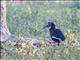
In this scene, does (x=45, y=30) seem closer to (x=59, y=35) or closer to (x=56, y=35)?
(x=56, y=35)

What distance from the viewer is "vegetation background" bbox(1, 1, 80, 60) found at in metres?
10.7

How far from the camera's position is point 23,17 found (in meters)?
18.4

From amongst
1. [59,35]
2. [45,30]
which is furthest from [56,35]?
[45,30]

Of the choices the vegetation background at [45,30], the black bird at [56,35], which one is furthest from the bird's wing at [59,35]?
the vegetation background at [45,30]

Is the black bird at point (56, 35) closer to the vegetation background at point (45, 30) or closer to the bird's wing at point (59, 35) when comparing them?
the bird's wing at point (59, 35)

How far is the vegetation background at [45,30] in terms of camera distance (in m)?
10.7

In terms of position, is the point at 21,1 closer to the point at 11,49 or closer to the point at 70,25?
the point at 70,25

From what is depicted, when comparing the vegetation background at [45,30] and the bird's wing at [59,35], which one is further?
the bird's wing at [59,35]

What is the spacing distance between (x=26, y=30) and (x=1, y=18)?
2.03m

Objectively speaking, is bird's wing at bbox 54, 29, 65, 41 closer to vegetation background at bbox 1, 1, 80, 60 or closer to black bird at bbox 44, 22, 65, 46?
black bird at bbox 44, 22, 65, 46

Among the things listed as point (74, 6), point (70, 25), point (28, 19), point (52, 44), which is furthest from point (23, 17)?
point (52, 44)

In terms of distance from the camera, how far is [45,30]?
14.5 metres

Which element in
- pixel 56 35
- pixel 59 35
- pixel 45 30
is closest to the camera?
Result: pixel 59 35

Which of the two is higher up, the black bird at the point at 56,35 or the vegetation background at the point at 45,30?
the black bird at the point at 56,35
